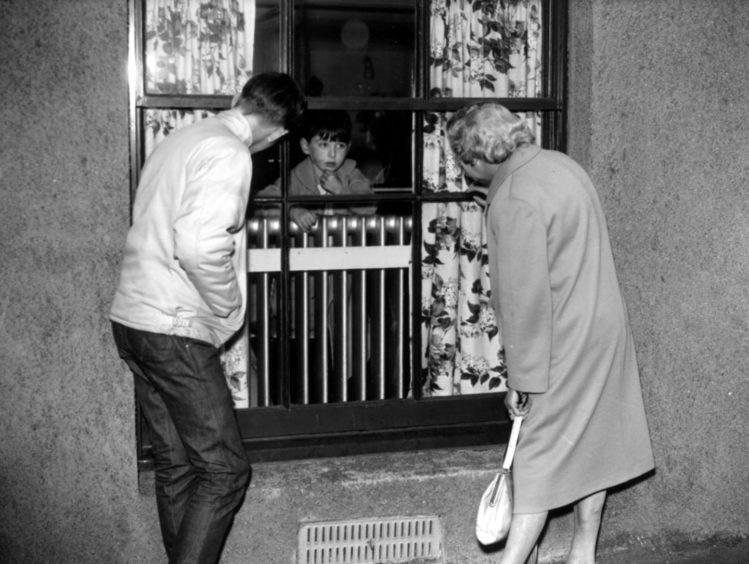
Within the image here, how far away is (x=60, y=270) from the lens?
13.6ft

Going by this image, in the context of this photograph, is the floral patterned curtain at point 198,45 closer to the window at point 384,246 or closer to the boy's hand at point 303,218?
the window at point 384,246

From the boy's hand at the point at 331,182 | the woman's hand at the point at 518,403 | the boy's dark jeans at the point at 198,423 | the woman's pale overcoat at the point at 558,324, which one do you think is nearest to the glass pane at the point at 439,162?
the boy's hand at the point at 331,182

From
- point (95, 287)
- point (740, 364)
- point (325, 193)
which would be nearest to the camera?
point (95, 287)

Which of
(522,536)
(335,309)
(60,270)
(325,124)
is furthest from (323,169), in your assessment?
(522,536)

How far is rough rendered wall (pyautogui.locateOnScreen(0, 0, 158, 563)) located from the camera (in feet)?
13.3

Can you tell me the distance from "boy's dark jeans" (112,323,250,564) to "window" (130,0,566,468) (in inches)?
30.4

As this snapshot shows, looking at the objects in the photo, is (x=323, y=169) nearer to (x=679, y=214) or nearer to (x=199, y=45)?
(x=199, y=45)

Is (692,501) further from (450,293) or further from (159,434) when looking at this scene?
(159,434)

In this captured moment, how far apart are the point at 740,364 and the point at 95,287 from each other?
3.06m

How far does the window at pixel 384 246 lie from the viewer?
468 centimetres

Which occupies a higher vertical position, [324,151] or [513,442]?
[324,151]

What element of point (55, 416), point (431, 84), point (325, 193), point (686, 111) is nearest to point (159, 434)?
point (55, 416)

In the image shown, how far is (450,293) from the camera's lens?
16.4 feet

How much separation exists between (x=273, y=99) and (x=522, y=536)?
74.1 inches
